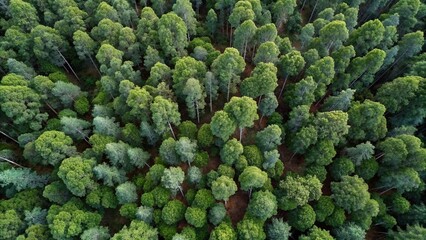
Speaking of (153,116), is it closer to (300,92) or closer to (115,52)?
(115,52)

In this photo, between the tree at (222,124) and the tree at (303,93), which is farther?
the tree at (303,93)

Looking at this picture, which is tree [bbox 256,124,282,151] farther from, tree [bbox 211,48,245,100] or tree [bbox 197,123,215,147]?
tree [bbox 211,48,245,100]

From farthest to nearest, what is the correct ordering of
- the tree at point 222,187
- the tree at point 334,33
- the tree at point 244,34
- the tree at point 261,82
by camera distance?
the tree at point 244,34 → the tree at point 334,33 → the tree at point 261,82 → the tree at point 222,187

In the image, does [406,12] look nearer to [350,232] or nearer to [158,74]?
[350,232]

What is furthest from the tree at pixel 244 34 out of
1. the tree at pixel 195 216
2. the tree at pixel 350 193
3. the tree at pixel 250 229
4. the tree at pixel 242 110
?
the tree at pixel 250 229

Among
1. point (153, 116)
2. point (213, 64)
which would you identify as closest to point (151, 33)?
point (213, 64)

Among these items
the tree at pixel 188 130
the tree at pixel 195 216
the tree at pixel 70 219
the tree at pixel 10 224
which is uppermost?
the tree at pixel 188 130

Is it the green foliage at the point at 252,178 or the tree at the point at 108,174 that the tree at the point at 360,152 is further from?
the tree at the point at 108,174
